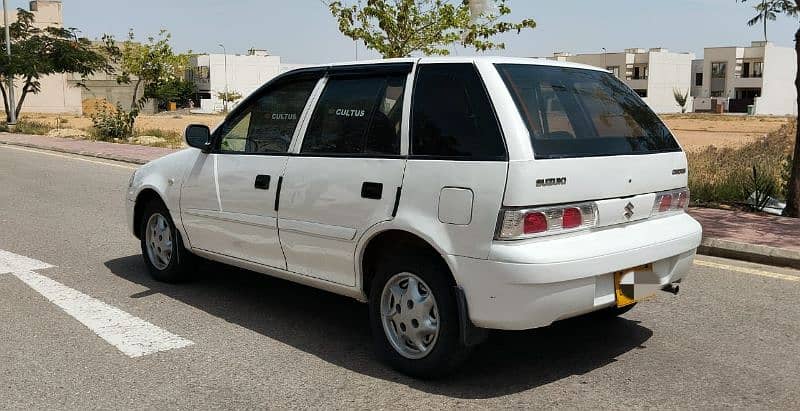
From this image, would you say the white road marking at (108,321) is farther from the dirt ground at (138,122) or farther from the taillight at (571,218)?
the dirt ground at (138,122)

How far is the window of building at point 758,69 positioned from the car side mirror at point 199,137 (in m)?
104

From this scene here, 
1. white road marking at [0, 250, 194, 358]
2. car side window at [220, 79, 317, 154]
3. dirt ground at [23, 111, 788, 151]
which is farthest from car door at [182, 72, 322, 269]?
dirt ground at [23, 111, 788, 151]

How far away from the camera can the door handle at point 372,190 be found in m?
4.48

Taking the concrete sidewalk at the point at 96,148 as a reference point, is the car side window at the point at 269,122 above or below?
above

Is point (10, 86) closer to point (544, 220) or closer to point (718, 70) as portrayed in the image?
point (544, 220)

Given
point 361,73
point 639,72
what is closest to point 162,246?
point 361,73

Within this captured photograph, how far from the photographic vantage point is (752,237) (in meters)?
8.08

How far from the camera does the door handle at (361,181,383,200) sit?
4.48 m

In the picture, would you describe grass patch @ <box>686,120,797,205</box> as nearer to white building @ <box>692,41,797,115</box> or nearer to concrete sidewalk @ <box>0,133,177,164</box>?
concrete sidewalk @ <box>0,133,177,164</box>

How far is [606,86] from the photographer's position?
16.3 feet

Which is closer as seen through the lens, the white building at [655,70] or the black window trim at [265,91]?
the black window trim at [265,91]

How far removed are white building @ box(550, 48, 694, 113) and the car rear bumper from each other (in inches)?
4162

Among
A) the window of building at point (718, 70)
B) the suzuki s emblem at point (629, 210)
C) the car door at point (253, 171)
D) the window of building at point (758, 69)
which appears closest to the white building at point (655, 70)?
the window of building at point (718, 70)

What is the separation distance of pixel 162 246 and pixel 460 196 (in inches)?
135
